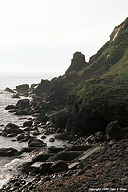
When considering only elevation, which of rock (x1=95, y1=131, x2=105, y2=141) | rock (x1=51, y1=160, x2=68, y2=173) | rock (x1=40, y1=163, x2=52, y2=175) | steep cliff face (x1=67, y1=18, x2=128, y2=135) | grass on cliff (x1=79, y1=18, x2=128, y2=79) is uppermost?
grass on cliff (x1=79, y1=18, x2=128, y2=79)

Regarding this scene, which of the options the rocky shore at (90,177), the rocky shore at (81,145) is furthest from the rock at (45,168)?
the rocky shore at (90,177)

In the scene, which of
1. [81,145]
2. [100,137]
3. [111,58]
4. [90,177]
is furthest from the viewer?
[111,58]

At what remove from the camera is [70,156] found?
22859mm

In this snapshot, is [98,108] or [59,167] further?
[98,108]

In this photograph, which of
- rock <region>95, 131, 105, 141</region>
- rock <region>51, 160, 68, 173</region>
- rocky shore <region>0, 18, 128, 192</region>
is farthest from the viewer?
rock <region>95, 131, 105, 141</region>

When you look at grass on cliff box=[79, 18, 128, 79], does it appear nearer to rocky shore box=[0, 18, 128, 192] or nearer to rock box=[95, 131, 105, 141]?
rocky shore box=[0, 18, 128, 192]

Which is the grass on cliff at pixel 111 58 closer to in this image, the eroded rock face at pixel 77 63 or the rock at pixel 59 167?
the eroded rock face at pixel 77 63

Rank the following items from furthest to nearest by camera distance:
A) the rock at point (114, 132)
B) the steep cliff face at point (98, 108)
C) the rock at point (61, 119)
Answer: the rock at point (61, 119) < the steep cliff face at point (98, 108) < the rock at point (114, 132)

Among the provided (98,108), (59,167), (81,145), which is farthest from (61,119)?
(59,167)

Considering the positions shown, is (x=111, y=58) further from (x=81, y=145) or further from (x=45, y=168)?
(x=45, y=168)

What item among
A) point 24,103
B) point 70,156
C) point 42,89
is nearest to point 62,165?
point 70,156

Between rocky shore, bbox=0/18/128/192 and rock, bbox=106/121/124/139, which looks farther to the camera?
rock, bbox=106/121/124/139

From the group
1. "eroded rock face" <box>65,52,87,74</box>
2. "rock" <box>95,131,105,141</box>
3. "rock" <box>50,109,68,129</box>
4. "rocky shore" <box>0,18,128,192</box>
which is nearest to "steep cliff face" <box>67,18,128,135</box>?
"rocky shore" <box>0,18,128,192</box>

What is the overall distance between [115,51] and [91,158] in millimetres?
71757
